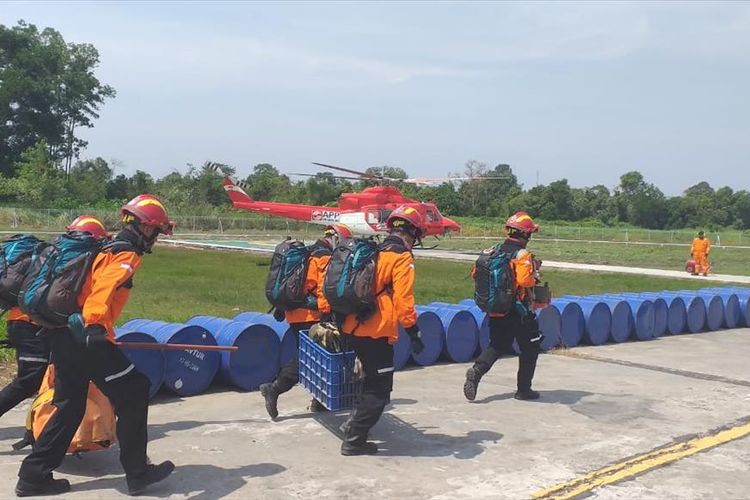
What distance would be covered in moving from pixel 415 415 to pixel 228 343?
2.08m

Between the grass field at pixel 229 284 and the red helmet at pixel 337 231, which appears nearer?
the red helmet at pixel 337 231

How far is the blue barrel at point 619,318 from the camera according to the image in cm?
1166

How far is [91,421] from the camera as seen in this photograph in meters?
5.23

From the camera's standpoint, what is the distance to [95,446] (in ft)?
17.4

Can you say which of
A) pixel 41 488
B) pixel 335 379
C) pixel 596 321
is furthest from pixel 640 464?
pixel 596 321

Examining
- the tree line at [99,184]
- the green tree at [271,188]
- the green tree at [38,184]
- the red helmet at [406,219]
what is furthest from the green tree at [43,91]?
the red helmet at [406,219]

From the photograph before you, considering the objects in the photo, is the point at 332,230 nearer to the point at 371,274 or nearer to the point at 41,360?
the point at 371,274

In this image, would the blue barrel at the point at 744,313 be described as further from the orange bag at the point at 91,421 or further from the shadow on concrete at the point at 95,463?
the orange bag at the point at 91,421

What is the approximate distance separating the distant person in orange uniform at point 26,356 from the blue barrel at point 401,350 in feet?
13.9

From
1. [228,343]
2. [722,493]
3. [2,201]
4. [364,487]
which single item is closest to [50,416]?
[364,487]

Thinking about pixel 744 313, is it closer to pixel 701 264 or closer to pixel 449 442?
pixel 449 442

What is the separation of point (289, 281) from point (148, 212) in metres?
2.06

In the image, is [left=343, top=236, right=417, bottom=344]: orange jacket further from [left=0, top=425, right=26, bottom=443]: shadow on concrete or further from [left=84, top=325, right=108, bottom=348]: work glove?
[left=0, top=425, right=26, bottom=443]: shadow on concrete

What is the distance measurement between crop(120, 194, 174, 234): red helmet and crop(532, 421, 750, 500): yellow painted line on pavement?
3.17 metres
